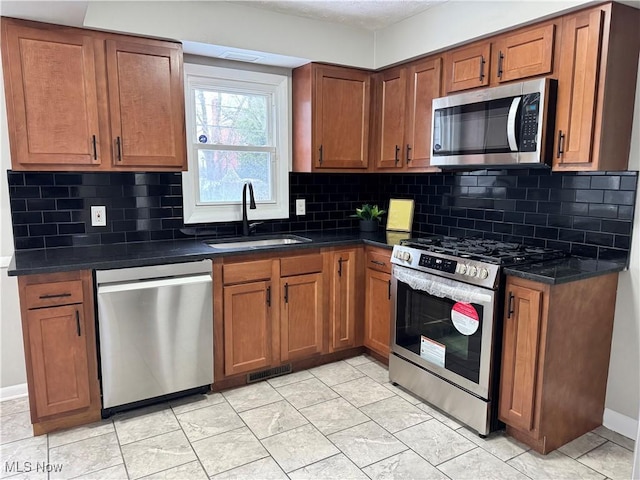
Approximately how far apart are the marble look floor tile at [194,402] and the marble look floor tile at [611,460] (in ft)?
6.54

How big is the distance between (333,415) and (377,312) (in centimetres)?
87

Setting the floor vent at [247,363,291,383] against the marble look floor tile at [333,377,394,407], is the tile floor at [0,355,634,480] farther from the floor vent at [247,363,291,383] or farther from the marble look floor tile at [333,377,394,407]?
the floor vent at [247,363,291,383]

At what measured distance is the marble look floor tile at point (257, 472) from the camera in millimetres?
2016

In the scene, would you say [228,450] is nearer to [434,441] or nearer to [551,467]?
[434,441]

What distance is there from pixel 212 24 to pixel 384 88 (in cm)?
136

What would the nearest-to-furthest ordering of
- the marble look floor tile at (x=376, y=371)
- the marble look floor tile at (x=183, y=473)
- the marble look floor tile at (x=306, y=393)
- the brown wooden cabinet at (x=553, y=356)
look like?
the marble look floor tile at (x=183, y=473)
the brown wooden cabinet at (x=553, y=356)
the marble look floor tile at (x=306, y=393)
the marble look floor tile at (x=376, y=371)

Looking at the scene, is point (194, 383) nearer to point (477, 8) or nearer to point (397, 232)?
point (397, 232)

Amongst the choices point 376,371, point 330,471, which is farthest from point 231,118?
point 330,471

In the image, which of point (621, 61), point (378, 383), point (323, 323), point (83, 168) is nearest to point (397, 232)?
point (323, 323)

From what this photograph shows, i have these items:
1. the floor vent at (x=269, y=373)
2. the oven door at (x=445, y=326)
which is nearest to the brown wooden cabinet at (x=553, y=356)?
the oven door at (x=445, y=326)

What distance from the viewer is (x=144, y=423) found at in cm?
245

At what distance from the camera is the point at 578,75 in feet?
7.21

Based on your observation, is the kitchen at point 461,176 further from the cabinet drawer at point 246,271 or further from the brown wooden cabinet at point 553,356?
the cabinet drawer at point 246,271

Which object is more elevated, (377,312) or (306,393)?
(377,312)
